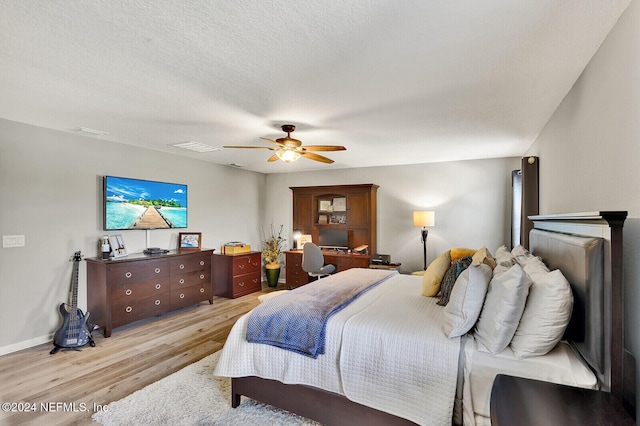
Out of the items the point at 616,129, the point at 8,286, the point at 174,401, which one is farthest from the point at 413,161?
the point at 8,286

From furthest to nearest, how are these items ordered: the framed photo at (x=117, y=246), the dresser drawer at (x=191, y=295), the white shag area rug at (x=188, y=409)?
the dresser drawer at (x=191, y=295), the framed photo at (x=117, y=246), the white shag area rug at (x=188, y=409)

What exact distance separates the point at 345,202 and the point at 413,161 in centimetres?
149

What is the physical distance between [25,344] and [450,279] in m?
4.46

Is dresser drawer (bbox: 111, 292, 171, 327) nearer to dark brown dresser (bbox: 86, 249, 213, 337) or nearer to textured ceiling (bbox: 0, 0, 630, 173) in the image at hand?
dark brown dresser (bbox: 86, 249, 213, 337)

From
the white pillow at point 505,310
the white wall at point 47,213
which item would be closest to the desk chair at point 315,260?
the white wall at point 47,213

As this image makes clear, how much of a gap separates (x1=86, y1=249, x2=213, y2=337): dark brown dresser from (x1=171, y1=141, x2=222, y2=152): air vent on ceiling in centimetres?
154

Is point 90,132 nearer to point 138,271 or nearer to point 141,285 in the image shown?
point 138,271

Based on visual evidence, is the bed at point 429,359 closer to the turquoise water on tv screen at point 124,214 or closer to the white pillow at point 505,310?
the white pillow at point 505,310

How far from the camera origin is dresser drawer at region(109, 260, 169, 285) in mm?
3732

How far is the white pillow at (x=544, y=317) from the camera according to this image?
1.51m

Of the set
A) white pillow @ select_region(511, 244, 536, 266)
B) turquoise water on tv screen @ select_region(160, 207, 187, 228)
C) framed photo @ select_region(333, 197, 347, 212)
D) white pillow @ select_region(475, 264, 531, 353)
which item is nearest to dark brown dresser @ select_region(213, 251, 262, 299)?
turquoise water on tv screen @ select_region(160, 207, 187, 228)

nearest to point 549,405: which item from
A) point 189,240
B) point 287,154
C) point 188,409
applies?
point 188,409

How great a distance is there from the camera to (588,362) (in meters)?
1.47

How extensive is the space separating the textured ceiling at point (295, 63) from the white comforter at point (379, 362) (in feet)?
5.54
